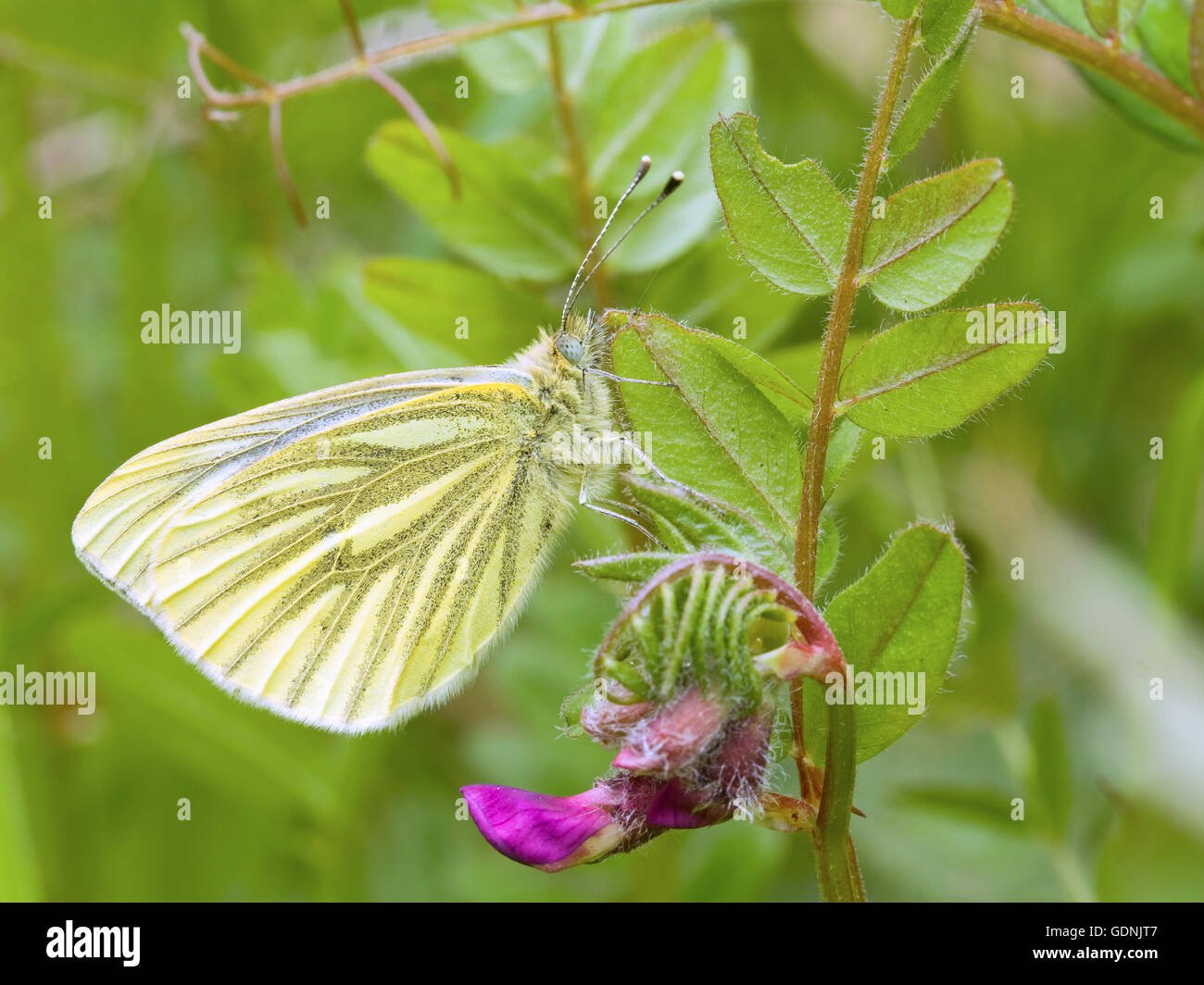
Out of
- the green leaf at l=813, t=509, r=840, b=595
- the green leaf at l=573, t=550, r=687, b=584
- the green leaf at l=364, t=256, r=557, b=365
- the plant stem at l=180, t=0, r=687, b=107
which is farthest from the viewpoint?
the green leaf at l=364, t=256, r=557, b=365

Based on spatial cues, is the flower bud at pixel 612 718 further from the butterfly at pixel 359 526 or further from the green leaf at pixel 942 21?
the butterfly at pixel 359 526

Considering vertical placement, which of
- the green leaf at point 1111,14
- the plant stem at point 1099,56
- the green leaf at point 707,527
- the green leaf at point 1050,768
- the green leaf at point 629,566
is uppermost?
the green leaf at point 1111,14

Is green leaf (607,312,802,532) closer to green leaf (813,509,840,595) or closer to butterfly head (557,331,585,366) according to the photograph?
green leaf (813,509,840,595)

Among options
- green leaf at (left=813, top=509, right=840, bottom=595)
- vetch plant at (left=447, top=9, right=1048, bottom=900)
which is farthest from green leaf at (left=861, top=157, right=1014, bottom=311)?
green leaf at (left=813, top=509, right=840, bottom=595)

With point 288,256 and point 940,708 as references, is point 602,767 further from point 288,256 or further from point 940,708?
point 288,256

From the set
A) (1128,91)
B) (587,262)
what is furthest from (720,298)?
(1128,91)

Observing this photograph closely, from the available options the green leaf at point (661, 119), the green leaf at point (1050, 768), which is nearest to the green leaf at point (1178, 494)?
the green leaf at point (1050, 768)
